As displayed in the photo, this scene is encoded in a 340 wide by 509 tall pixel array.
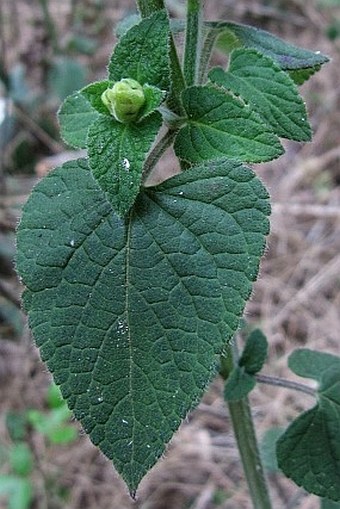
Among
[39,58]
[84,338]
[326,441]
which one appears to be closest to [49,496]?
[326,441]

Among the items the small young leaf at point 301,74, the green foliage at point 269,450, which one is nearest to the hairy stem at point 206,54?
the small young leaf at point 301,74

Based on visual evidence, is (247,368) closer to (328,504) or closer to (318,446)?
(318,446)

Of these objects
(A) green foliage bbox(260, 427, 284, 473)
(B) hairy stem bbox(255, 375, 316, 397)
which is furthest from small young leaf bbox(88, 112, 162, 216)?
(A) green foliage bbox(260, 427, 284, 473)

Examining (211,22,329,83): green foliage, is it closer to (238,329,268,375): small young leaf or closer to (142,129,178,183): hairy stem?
(142,129,178,183): hairy stem

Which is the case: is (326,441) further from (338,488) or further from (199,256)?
(199,256)

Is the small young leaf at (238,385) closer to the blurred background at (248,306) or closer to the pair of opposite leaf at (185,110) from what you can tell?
the pair of opposite leaf at (185,110)
